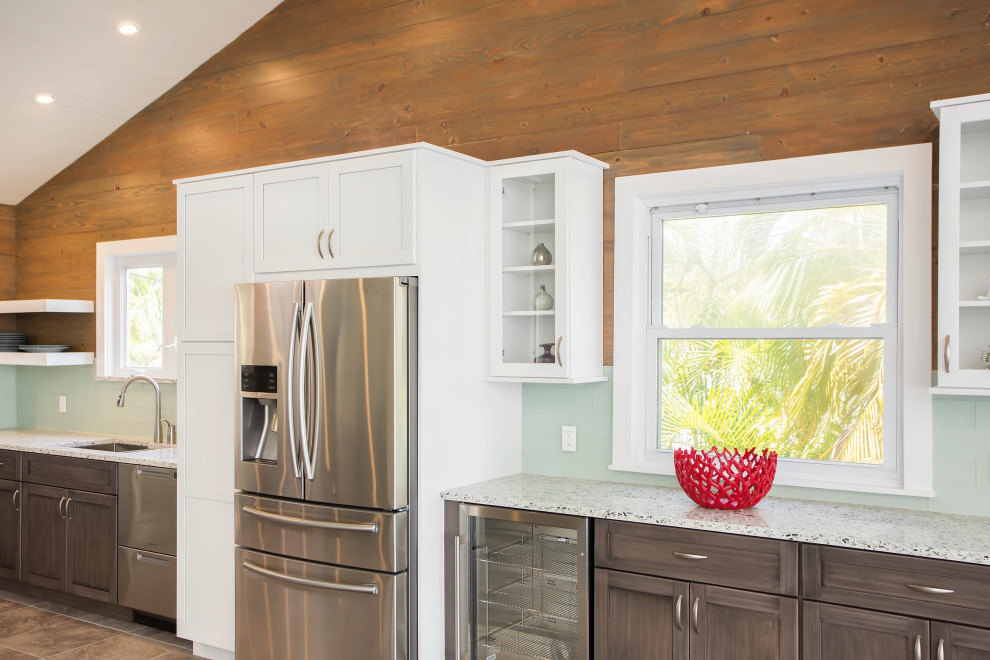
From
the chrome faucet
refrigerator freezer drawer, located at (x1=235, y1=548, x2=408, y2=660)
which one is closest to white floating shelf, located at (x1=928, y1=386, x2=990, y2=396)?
refrigerator freezer drawer, located at (x1=235, y1=548, x2=408, y2=660)

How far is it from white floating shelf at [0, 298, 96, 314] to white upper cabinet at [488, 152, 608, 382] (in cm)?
320

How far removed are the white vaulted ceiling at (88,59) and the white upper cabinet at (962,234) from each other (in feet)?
11.4

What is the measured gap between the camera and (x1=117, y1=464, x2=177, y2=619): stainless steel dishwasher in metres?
4.17

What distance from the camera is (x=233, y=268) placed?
3811mm

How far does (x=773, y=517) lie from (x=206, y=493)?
8.38 ft

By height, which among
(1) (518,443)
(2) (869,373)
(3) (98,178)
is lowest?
(1) (518,443)

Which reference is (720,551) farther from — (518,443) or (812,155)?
(812,155)

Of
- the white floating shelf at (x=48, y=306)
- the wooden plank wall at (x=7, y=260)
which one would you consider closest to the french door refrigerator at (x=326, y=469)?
the white floating shelf at (x=48, y=306)

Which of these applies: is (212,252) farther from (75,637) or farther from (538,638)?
(538,638)

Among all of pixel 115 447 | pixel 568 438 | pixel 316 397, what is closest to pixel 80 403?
pixel 115 447

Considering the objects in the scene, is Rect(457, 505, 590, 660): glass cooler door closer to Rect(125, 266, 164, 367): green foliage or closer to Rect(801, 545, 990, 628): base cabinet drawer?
Rect(801, 545, 990, 628): base cabinet drawer

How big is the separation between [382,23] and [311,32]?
A: 19.4 inches

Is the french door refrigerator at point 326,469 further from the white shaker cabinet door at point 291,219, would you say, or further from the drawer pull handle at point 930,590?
the drawer pull handle at point 930,590

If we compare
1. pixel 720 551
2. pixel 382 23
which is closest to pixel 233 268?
pixel 382 23
